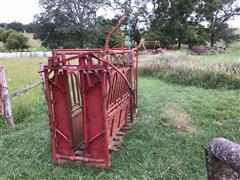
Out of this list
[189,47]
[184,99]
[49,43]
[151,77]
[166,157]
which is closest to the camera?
[166,157]

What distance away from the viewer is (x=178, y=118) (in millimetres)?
4605

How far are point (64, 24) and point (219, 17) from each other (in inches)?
675

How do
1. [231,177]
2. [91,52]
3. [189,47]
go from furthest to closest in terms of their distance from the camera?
[189,47]
[91,52]
[231,177]

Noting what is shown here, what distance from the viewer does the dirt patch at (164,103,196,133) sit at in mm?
4164

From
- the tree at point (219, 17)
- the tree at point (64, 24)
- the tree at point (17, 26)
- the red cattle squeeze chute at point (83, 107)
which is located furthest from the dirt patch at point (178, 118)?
the tree at point (17, 26)

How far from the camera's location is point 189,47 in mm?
25156

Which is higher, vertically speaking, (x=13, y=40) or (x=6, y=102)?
(x=13, y=40)

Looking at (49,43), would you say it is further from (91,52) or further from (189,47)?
(91,52)

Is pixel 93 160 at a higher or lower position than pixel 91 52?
lower

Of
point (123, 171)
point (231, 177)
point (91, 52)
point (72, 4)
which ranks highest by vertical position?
point (72, 4)

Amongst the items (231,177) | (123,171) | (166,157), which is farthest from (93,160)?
(231,177)

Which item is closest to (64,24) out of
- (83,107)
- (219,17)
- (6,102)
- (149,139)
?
(219,17)

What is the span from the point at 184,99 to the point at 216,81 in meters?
2.02

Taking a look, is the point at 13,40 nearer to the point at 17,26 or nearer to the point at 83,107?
the point at 17,26
